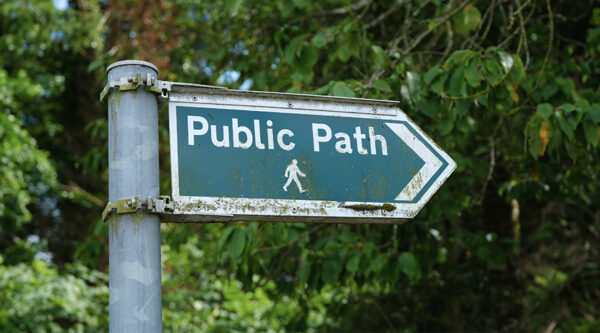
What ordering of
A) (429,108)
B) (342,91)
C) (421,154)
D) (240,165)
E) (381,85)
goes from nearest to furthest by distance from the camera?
(240,165) → (421,154) → (342,91) → (381,85) → (429,108)

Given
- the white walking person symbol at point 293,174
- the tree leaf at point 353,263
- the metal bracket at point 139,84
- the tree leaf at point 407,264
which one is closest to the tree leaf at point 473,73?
the tree leaf at point 407,264

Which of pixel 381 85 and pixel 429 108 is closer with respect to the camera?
pixel 381 85

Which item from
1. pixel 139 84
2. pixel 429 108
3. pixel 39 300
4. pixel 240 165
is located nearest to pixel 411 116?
pixel 429 108

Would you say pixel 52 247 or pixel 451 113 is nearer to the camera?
pixel 451 113

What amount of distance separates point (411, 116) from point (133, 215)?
111 inches

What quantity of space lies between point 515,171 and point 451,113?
83.4 inches

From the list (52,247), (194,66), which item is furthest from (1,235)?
(194,66)

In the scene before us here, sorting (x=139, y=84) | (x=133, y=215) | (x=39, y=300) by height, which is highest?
(x=39, y=300)

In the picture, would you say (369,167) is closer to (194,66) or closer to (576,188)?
(576,188)

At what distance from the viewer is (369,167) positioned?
1.69m

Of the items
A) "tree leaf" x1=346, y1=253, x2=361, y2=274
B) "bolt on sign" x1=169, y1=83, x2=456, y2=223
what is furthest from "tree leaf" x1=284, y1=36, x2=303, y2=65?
"bolt on sign" x1=169, y1=83, x2=456, y2=223

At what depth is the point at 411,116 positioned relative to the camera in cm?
399

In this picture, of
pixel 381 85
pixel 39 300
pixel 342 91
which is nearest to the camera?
pixel 342 91

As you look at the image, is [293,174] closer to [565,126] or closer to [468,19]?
[565,126]
